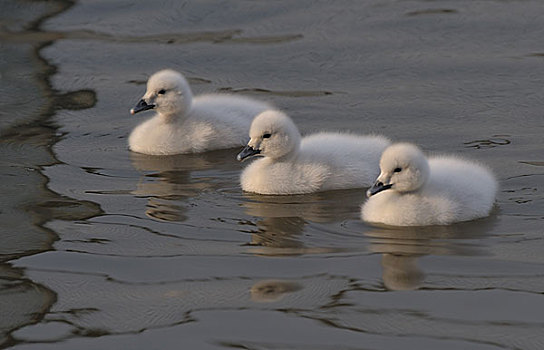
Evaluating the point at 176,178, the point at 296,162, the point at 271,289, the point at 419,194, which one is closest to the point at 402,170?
the point at 419,194

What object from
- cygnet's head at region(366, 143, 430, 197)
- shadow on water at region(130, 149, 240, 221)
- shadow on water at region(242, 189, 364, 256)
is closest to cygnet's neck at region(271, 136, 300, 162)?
shadow on water at region(242, 189, 364, 256)

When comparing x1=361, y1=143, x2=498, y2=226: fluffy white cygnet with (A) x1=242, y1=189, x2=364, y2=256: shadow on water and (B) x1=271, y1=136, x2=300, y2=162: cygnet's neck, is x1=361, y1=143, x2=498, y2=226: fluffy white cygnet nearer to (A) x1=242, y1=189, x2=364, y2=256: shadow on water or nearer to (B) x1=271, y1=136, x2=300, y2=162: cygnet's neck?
(A) x1=242, y1=189, x2=364, y2=256: shadow on water

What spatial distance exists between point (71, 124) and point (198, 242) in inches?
92.8

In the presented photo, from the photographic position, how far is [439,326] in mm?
4191

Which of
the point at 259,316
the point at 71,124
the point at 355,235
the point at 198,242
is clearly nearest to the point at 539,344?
the point at 259,316

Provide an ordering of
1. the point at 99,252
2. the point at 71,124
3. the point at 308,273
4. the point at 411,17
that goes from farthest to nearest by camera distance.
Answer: the point at 411,17 → the point at 71,124 → the point at 99,252 → the point at 308,273

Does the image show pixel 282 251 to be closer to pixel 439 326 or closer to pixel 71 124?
pixel 439 326

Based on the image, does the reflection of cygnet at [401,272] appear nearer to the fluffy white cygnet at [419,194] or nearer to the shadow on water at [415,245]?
the shadow on water at [415,245]

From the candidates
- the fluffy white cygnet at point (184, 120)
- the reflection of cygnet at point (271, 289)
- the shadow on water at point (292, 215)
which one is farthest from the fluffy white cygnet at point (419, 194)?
the fluffy white cygnet at point (184, 120)

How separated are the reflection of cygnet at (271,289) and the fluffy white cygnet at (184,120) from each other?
2195mm

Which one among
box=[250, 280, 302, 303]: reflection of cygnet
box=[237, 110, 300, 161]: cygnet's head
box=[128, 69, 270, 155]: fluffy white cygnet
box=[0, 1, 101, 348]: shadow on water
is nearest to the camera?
box=[250, 280, 302, 303]: reflection of cygnet

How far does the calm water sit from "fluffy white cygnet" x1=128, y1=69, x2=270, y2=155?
0.09 m

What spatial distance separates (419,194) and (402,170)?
0.52 ft

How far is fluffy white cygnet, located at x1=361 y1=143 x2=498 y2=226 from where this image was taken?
526 centimetres
